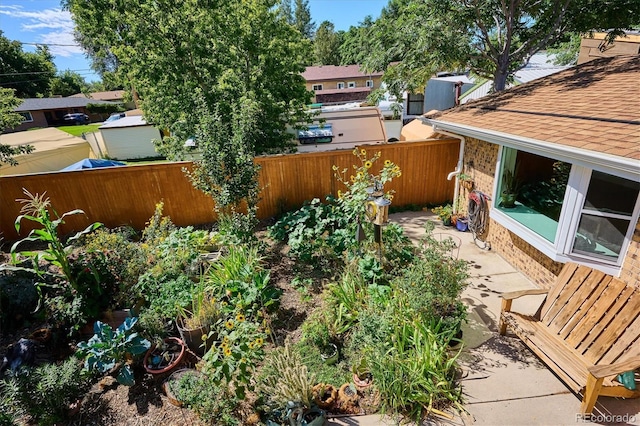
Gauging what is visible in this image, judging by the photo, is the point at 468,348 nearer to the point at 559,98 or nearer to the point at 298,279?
the point at 298,279

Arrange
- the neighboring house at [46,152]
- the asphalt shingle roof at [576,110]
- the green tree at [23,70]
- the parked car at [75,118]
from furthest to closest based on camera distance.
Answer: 1. the parked car at [75,118]
2. the green tree at [23,70]
3. the neighboring house at [46,152]
4. the asphalt shingle roof at [576,110]

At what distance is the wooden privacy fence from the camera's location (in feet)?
21.9

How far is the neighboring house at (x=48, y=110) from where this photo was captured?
104 feet

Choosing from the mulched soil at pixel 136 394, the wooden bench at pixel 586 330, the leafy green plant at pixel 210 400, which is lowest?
the mulched soil at pixel 136 394

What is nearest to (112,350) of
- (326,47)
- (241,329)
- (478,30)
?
(241,329)

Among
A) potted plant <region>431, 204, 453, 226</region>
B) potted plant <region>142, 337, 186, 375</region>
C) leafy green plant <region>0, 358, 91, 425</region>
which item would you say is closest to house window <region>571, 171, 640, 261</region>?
potted plant <region>431, 204, 453, 226</region>

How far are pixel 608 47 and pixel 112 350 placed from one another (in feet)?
37.6

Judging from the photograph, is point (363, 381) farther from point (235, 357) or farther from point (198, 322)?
point (198, 322)

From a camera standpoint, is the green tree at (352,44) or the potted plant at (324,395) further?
the green tree at (352,44)

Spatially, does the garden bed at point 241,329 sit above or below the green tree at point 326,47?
below

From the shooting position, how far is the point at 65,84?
142 feet

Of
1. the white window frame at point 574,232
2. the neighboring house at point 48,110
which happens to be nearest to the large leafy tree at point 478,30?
Answer: the white window frame at point 574,232

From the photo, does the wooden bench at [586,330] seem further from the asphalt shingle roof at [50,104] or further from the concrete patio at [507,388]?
the asphalt shingle roof at [50,104]

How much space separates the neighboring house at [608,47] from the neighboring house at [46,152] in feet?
53.1
